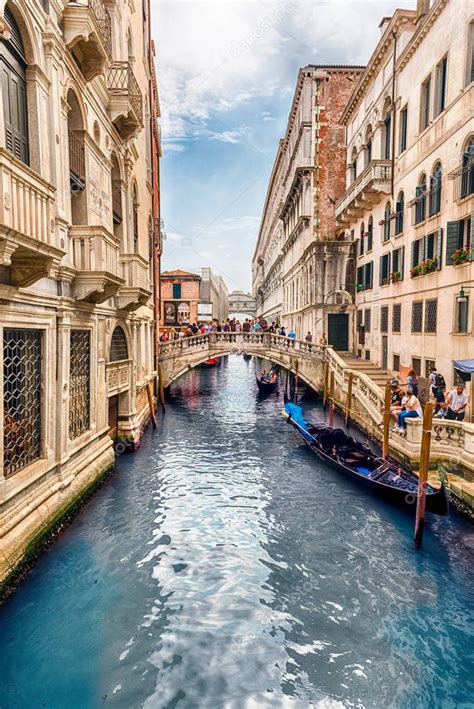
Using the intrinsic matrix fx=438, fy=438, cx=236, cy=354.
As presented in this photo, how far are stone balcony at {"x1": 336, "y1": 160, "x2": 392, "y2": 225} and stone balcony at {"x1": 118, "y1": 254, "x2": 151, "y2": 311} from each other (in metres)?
9.68

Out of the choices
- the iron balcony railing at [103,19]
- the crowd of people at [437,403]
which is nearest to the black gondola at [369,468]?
the crowd of people at [437,403]

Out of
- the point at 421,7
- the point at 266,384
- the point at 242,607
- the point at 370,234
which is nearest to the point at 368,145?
the point at 370,234

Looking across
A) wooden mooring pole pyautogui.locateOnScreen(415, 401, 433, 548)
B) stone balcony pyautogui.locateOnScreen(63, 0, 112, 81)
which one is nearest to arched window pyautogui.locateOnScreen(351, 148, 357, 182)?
stone balcony pyautogui.locateOnScreen(63, 0, 112, 81)

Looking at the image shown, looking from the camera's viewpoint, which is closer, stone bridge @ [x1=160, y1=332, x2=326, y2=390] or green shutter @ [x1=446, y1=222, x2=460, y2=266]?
green shutter @ [x1=446, y1=222, x2=460, y2=266]

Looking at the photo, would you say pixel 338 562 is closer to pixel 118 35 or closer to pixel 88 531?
pixel 88 531

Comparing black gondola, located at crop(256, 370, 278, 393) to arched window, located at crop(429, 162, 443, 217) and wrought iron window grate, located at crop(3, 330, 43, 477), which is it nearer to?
arched window, located at crop(429, 162, 443, 217)

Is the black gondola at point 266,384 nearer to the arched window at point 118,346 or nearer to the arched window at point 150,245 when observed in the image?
the arched window at point 150,245

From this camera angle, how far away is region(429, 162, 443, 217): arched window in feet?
38.8

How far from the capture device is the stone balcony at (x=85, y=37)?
262 inches

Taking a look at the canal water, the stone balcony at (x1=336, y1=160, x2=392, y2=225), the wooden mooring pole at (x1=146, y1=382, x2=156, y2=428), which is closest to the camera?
the canal water

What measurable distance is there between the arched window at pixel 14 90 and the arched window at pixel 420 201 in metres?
10.8

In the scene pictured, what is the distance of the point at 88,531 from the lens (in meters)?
7.06

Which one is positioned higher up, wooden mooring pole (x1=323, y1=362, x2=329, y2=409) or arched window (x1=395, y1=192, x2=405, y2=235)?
arched window (x1=395, y1=192, x2=405, y2=235)

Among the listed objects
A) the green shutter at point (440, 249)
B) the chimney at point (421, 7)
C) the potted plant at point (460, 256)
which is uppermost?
the chimney at point (421, 7)
